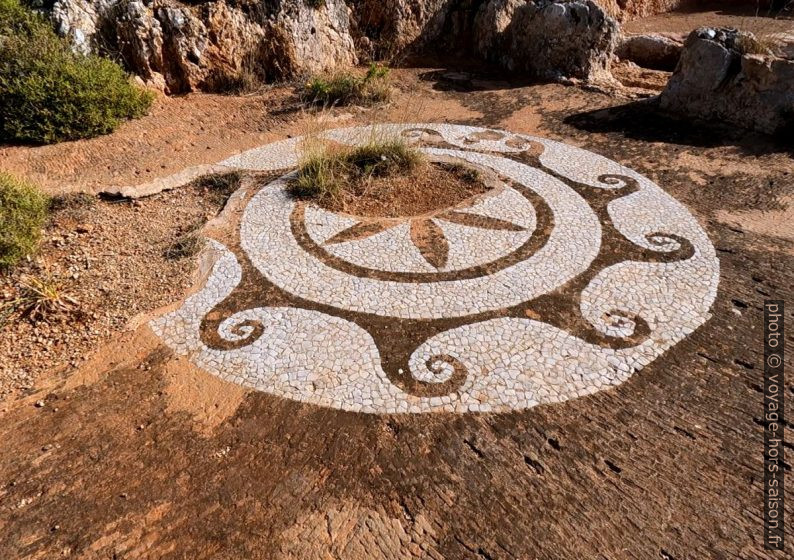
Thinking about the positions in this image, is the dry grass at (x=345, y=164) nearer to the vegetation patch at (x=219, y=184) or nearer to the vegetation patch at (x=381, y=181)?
the vegetation patch at (x=381, y=181)

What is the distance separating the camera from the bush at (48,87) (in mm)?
8422

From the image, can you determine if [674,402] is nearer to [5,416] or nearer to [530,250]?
[530,250]

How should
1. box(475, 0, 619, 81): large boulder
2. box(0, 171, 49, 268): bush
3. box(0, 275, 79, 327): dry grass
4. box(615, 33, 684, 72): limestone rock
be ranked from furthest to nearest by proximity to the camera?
box(615, 33, 684, 72): limestone rock, box(475, 0, 619, 81): large boulder, box(0, 171, 49, 268): bush, box(0, 275, 79, 327): dry grass

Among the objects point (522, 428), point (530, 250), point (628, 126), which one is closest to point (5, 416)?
point (522, 428)

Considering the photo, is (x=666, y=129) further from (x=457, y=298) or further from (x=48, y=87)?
(x=48, y=87)

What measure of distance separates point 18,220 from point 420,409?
5332 mm

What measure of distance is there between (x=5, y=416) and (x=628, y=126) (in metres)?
11.0

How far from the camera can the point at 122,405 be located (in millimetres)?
4375

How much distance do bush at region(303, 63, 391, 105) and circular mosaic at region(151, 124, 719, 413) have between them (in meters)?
4.15

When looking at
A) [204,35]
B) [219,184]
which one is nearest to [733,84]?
[219,184]

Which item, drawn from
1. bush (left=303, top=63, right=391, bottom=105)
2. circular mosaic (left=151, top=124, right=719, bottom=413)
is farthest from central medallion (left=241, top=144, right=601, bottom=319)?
bush (left=303, top=63, right=391, bottom=105)

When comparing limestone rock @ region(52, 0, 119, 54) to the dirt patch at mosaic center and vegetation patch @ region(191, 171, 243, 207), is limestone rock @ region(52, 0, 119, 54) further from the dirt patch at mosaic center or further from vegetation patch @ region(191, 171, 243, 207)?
the dirt patch at mosaic center

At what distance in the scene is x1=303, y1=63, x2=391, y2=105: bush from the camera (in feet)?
36.6

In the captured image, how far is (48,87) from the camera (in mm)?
8492
